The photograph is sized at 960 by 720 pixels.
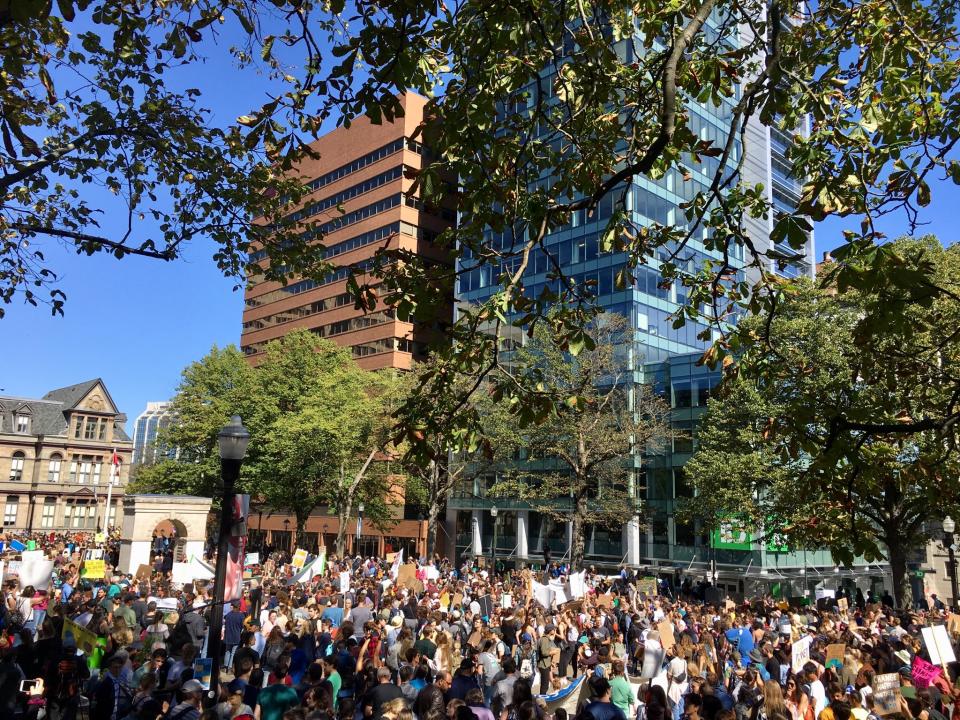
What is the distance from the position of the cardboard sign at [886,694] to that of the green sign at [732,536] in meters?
20.1

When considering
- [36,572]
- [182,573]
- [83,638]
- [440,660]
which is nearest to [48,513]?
[182,573]

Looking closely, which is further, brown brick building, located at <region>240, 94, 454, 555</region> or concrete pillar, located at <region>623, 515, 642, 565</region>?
brown brick building, located at <region>240, 94, 454, 555</region>

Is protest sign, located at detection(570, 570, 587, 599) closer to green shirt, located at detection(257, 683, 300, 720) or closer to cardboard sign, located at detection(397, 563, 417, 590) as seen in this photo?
cardboard sign, located at detection(397, 563, 417, 590)

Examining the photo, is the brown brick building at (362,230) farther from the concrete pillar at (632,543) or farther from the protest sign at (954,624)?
the protest sign at (954,624)

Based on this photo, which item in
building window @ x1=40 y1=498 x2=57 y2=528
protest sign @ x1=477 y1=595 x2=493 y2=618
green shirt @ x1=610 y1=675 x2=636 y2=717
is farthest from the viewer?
building window @ x1=40 y1=498 x2=57 y2=528

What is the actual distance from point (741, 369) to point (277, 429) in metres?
40.5

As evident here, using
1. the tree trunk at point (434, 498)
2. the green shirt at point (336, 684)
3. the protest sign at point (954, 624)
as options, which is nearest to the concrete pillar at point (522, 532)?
the tree trunk at point (434, 498)

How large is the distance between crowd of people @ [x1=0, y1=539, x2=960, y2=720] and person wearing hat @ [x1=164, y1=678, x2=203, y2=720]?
2 centimetres

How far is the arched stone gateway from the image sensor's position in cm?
2502

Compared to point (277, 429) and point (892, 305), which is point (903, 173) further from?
point (277, 429)

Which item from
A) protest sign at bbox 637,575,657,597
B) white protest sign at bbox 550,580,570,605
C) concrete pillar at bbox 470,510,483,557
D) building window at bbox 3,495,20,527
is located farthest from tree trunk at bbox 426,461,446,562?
building window at bbox 3,495,20,527

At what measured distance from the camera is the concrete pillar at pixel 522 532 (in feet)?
161

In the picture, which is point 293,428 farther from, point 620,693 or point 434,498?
point 620,693

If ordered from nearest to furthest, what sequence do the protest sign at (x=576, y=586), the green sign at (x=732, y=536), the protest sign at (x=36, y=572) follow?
the protest sign at (x=36, y=572), the protest sign at (x=576, y=586), the green sign at (x=732, y=536)
